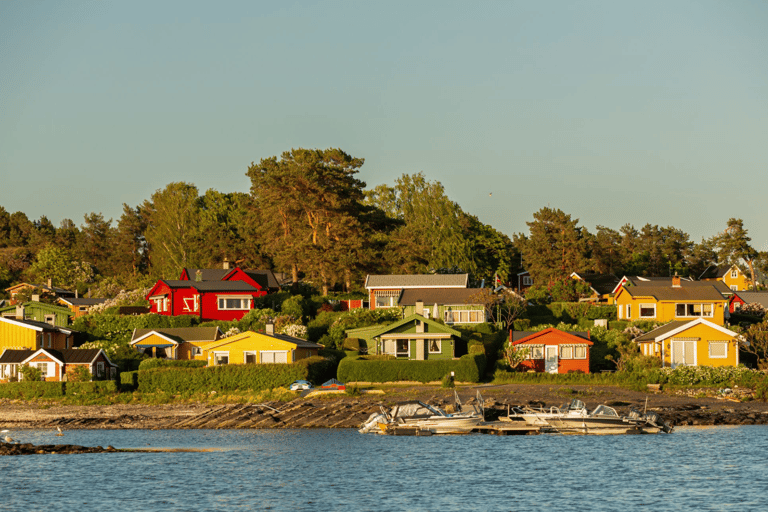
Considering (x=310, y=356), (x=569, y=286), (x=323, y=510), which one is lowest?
(x=323, y=510)

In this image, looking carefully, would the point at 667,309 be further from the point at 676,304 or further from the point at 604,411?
the point at 604,411

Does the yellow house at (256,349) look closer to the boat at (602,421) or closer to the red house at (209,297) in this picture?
the red house at (209,297)

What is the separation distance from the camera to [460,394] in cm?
6231

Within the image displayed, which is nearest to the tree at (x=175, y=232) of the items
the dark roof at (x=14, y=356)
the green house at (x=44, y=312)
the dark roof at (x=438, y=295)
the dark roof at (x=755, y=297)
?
the green house at (x=44, y=312)

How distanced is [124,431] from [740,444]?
3913 cm

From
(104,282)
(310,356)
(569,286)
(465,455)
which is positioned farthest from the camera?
(104,282)

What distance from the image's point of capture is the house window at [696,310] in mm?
85875

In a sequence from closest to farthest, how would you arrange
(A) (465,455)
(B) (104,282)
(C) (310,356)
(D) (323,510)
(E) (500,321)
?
(D) (323,510), (A) (465,455), (C) (310,356), (E) (500,321), (B) (104,282)

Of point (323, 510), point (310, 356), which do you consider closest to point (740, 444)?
point (323, 510)

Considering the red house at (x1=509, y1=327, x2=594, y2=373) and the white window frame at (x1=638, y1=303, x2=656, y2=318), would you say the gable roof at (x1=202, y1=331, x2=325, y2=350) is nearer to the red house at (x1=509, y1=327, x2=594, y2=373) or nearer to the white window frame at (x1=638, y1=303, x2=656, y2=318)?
the red house at (x1=509, y1=327, x2=594, y2=373)

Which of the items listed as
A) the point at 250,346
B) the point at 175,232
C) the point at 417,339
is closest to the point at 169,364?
the point at 250,346

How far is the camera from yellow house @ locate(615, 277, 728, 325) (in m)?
85.8

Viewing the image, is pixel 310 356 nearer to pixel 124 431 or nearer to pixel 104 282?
pixel 124 431

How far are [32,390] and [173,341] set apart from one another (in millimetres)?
15456
